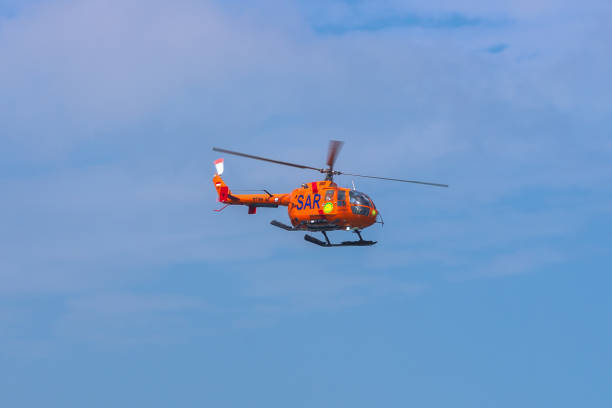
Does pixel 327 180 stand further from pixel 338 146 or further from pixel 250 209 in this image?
pixel 250 209

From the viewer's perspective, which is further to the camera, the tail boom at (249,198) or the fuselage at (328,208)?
the tail boom at (249,198)

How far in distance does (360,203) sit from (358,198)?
0.43m

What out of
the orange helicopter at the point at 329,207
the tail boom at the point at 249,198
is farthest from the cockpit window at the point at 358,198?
the tail boom at the point at 249,198

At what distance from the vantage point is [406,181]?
6875 centimetres

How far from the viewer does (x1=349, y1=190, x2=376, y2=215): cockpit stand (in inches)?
2689

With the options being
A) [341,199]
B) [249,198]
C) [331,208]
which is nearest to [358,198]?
[341,199]

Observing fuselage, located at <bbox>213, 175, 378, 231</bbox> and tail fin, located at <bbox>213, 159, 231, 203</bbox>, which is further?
tail fin, located at <bbox>213, 159, 231, 203</bbox>

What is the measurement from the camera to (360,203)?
68.6 meters

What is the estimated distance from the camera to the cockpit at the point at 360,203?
68.3 metres

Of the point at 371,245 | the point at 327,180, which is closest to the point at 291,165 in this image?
the point at 327,180

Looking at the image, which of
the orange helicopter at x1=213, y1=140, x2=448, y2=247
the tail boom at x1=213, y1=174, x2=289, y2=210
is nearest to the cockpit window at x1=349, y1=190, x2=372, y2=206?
the orange helicopter at x1=213, y1=140, x2=448, y2=247

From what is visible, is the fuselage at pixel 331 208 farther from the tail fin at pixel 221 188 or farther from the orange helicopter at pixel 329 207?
the tail fin at pixel 221 188

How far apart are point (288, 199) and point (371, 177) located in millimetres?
8702

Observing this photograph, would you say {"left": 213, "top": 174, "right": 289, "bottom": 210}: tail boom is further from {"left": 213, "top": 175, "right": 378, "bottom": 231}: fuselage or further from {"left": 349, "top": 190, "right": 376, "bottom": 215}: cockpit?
{"left": 349, "top": 190, "right": 376, "bottom": 215}: cockpit
